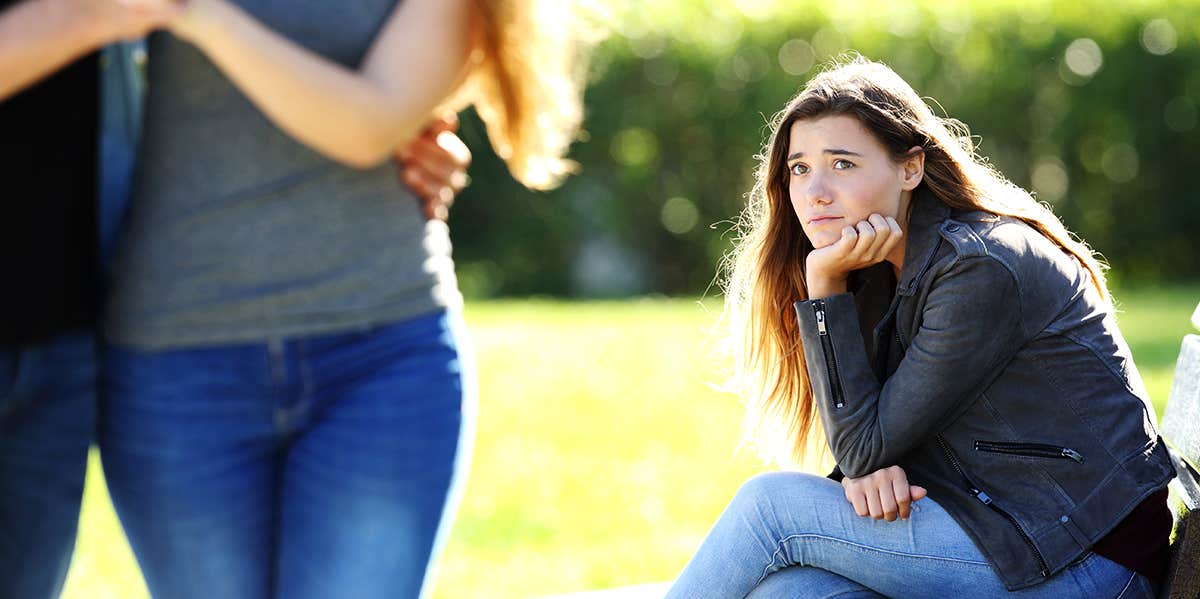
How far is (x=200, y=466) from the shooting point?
181cm

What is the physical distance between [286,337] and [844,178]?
1188 millimetres

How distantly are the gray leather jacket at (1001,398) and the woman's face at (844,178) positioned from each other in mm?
101

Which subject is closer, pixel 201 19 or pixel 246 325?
pixel 201 19

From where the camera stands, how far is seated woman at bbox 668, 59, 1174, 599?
2344 millimetres

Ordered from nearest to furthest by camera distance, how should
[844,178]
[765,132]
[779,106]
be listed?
[844,178]
[765,132]
[779,106]

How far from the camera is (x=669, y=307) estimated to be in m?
9.53

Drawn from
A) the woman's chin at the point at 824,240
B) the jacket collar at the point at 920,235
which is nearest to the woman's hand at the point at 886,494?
the jacket collar at the point at 920,235

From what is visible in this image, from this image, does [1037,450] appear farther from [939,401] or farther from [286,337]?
[286,337]

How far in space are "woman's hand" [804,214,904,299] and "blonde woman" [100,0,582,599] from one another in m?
0.88

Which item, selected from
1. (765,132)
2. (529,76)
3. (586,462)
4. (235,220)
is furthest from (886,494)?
(765,132)

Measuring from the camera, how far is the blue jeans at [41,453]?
1.77m

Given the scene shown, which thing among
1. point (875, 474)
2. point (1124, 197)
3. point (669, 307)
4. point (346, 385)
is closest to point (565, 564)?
point (875, 474)

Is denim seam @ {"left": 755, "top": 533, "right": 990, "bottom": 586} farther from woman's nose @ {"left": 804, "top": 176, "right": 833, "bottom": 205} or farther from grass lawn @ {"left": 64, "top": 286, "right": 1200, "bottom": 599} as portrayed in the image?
grass lawn @ {"left": 64, "top": 286, "right": 1200, "bottom": 599}

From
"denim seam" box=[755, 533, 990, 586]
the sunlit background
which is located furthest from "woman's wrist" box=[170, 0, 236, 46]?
the sunlit background
